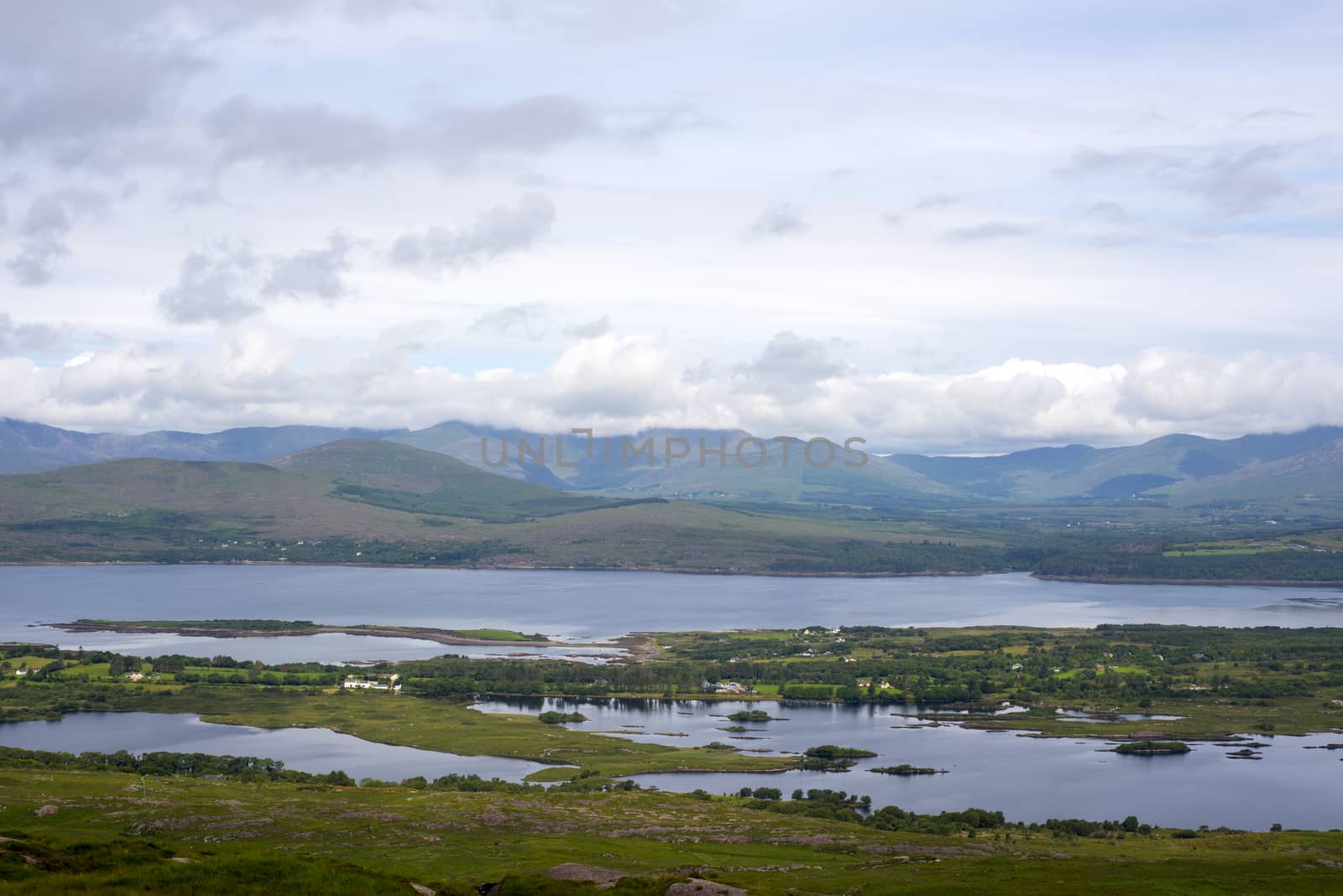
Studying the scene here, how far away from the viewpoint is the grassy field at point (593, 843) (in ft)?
137

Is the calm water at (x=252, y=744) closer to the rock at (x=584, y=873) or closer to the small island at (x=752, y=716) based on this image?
the small island at (x=752, y=716)

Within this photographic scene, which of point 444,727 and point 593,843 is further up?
point 593,843

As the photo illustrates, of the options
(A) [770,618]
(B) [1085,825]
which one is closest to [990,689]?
(B) [1085,825]

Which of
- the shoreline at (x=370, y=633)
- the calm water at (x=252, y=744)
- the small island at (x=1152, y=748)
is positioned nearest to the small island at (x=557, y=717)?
the calm water at (x=252, y=744)

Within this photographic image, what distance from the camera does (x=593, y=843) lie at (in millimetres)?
51906

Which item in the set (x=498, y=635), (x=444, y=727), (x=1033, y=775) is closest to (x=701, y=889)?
(x=1033, y=775)

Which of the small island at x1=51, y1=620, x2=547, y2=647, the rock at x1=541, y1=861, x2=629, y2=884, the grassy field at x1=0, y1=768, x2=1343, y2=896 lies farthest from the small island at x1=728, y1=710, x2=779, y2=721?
the rock at x1=541, y1=861, x2=629, y2=884

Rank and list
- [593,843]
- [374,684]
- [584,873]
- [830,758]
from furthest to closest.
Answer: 1. [374,684]
2. [830,758]
3. [593,843]
4. [584,873]

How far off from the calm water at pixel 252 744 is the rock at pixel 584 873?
3049 centimetres

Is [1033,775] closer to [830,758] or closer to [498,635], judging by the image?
[830,758]

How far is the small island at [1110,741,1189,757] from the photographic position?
3295 inches

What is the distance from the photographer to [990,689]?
110 meters

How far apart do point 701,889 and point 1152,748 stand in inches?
2502

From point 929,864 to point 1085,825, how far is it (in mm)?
15831
